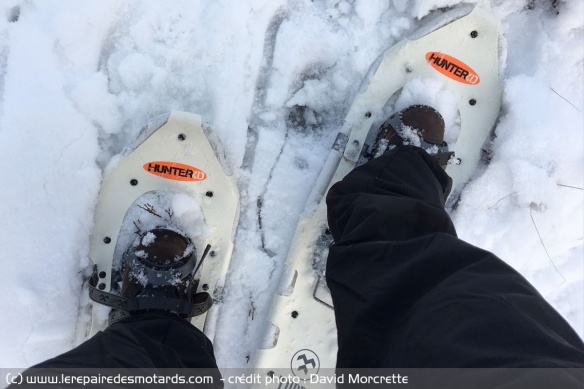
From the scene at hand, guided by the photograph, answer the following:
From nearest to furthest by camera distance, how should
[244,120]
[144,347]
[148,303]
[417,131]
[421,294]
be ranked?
[421,294] < [144,347] < [148,303] < [417,131] < [244,120]

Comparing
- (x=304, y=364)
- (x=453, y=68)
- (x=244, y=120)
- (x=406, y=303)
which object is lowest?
(x=304, y=364)

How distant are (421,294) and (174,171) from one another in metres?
0.97

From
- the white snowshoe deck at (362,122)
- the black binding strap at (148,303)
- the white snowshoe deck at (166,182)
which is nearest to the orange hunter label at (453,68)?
the white snowshoe deck at (362,122)

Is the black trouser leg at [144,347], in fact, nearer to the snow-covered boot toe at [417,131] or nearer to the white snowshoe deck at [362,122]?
the white snowshoe deck at [362,122]

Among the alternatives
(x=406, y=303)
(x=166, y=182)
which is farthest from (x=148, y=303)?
(x=406, y=303)

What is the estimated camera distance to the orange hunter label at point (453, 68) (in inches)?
69.0

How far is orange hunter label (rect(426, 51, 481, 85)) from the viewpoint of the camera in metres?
1.75

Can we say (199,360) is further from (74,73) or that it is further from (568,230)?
(568,230)

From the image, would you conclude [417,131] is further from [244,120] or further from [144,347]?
[144,347]

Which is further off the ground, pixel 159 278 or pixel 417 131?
pixel 417 131

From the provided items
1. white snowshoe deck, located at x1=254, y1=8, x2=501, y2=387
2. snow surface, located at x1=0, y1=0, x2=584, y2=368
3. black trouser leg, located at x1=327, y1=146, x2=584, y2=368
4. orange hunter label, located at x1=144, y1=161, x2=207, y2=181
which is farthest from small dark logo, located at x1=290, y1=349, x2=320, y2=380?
orange hunter label, located at x1=144, y1=161, x2=207, y2=181

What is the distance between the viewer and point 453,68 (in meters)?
1.76

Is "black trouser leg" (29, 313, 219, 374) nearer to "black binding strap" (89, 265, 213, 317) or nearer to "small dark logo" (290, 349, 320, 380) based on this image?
"black binding strap" (89, 265, 213, 317)

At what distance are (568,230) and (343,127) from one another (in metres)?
0.91
